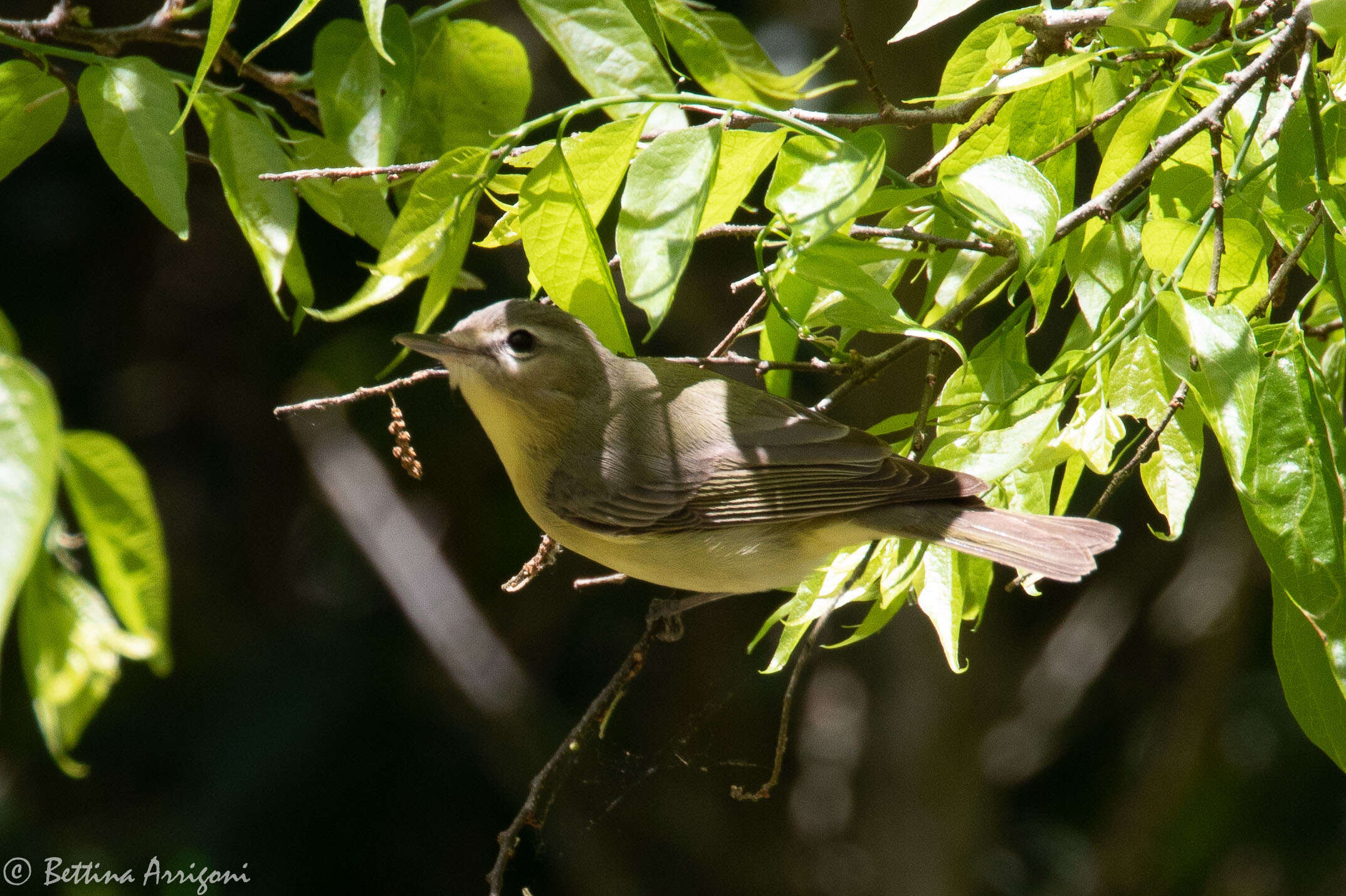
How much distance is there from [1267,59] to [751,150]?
81 centimetres

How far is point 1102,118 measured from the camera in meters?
1.97

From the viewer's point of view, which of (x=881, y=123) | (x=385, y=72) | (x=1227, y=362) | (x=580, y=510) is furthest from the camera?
(x=580, y=510)

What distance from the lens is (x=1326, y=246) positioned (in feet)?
5.77

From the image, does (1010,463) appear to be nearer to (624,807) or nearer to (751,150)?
(751,150)

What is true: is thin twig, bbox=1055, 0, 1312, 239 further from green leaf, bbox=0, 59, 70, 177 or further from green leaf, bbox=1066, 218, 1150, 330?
green leaf, bbox=0, 59, 70, 177

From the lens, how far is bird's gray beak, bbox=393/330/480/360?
2.38m

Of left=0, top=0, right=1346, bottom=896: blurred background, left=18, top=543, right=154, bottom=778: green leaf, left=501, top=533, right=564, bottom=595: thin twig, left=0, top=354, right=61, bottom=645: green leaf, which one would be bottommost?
left=0, top=0, right=1346, bottom=896: blurred background

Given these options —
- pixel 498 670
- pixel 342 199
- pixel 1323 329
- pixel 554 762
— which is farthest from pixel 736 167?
pixel 498 670

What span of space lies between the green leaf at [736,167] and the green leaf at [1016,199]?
0.88 feet

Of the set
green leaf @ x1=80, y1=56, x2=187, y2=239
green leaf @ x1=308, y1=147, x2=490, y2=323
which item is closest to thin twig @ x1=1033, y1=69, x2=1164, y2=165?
green leaf @ x1=308, y1=147, x2=490, y2=323

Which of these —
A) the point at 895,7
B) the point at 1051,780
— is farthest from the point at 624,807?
the point at 895,7

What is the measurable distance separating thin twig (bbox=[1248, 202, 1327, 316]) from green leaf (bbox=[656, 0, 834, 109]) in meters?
0.89

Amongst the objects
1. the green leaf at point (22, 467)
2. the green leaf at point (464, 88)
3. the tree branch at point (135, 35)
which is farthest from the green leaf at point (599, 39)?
the green leaf at point (22, 467)

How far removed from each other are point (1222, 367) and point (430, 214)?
3.72 feet
